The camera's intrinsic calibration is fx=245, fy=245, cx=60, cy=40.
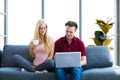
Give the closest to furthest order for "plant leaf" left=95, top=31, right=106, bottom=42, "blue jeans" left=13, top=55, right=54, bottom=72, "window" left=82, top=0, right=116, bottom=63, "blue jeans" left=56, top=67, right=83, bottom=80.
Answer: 1. "blue jeans" left=56, top=67, right=83, bottom=80
2. "blue jeans" left=13, top=55, right=54, bottom=72
3. "plant leaf" left=95, top=31, right=106, bottom=42
4. "window" left=82, top=0, right=116, bottom=63

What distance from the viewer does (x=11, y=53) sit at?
3992mm

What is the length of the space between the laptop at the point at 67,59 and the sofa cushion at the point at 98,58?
1.69 ft

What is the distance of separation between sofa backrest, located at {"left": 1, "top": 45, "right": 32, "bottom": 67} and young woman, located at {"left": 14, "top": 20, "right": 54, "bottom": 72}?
9.4 inches

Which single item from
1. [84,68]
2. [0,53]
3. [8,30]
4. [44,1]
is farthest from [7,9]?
[84,68]

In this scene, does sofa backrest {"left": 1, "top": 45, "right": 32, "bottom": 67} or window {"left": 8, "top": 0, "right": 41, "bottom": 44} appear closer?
sofa backrest {"left": 1, "top": 45, "right": 32, "bottom": 67}

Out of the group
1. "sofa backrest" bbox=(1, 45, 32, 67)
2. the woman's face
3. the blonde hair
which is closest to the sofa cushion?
the blonde hair


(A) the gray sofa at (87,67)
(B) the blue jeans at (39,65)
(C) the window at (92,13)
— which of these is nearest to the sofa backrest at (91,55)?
(A) the gray sofa at (87,67)

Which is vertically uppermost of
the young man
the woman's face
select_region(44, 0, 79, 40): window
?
select_region(44, 0, 79, 40): window

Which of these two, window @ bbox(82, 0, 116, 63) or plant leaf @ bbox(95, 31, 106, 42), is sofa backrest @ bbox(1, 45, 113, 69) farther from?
window @ bbox(82, 0, 116, 63)

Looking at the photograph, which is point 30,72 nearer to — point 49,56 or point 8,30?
point 49,56

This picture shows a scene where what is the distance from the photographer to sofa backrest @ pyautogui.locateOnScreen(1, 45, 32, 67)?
3.91 meters

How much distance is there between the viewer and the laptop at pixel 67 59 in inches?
124

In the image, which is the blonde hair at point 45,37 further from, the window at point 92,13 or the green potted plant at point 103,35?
the window at point 92,13

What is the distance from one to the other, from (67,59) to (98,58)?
2.51 ft
